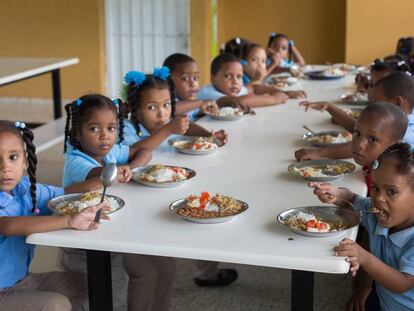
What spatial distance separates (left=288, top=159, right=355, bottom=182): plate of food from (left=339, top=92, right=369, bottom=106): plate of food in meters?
1.34

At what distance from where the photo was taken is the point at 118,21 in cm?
709

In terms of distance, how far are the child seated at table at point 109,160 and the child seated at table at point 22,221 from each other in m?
0.26

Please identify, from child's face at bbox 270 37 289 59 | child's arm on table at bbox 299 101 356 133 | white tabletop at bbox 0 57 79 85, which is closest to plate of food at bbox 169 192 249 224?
child's arm on table at bbox 299 101 356 133

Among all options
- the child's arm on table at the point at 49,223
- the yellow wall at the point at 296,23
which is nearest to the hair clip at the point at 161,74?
the child's arm on table at the point at 49,223

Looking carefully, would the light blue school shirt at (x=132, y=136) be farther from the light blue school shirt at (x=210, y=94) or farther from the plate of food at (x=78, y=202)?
the light blue school shirt at (x=210, y=94)

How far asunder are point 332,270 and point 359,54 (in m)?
5.32

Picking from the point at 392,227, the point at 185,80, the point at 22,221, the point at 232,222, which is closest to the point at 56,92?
the point at 185,80

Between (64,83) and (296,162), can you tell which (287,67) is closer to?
(296,162)

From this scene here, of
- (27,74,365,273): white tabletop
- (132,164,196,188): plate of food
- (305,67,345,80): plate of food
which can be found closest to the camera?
(27,74,365,273): white tabletop

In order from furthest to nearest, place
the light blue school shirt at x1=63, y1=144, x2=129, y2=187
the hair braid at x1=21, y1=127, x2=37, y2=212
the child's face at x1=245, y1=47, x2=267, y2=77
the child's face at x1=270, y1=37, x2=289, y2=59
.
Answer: the child's face at x1=270, y1=37, x2=289, y2=59, the child's face at x1=245, y1=47, x2=267, y2=77, the light blue school shirt at x1=63, y1=144, x2=129, y2=187, the hair braid at x1=21, y1=127, x2=37, y2=212

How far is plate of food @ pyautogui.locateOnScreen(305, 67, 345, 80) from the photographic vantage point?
4586 millimetres

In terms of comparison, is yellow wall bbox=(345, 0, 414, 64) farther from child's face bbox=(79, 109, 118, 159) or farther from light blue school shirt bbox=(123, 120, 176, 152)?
child's face bbox=(79, 109, 118, 159)

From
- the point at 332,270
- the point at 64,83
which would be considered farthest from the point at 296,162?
the point at 64,83

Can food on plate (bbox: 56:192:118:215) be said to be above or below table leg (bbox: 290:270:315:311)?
above
